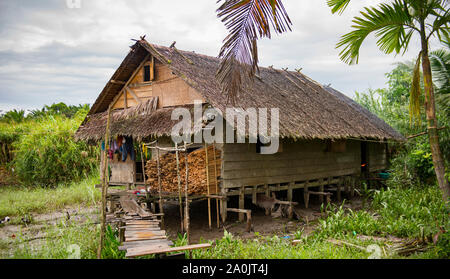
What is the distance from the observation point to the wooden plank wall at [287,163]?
28.1 ft

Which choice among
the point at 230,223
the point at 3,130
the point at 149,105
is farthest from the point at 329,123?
the point at 3,130

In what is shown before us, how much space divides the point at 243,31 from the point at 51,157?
11.2 m

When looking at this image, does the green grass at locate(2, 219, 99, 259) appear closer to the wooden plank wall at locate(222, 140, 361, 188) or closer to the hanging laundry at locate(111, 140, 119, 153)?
the wooden plank wall at locate(222, 140, 361, 188)

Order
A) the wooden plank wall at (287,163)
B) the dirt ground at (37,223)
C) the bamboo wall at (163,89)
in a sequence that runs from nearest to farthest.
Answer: the dirt ground at (37,223), the wooden plank wall at (287,163), the bamboo wall at (163,89)

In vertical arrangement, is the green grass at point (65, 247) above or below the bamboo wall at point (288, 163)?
below

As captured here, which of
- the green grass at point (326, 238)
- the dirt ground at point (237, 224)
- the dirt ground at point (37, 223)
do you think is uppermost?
the green grass at point (326, 238)

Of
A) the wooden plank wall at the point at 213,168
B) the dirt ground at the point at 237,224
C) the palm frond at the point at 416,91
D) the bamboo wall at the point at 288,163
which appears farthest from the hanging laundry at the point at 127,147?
the palm frond at the point at 416,91

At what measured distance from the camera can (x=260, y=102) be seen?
9391mm

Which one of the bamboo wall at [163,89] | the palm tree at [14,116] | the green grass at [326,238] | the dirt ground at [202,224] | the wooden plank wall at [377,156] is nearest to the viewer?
the green grass at [326,238]

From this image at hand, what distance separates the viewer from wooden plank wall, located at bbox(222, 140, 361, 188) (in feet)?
28.1

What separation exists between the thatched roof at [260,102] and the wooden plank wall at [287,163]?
807 millimetres

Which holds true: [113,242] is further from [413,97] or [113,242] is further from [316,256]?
[413,97]

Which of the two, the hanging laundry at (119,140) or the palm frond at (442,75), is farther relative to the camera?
the hanging laundry at (119,140)

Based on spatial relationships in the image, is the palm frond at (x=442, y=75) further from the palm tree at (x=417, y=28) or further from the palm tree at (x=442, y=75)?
the palm tree at (x=417, y=28)
